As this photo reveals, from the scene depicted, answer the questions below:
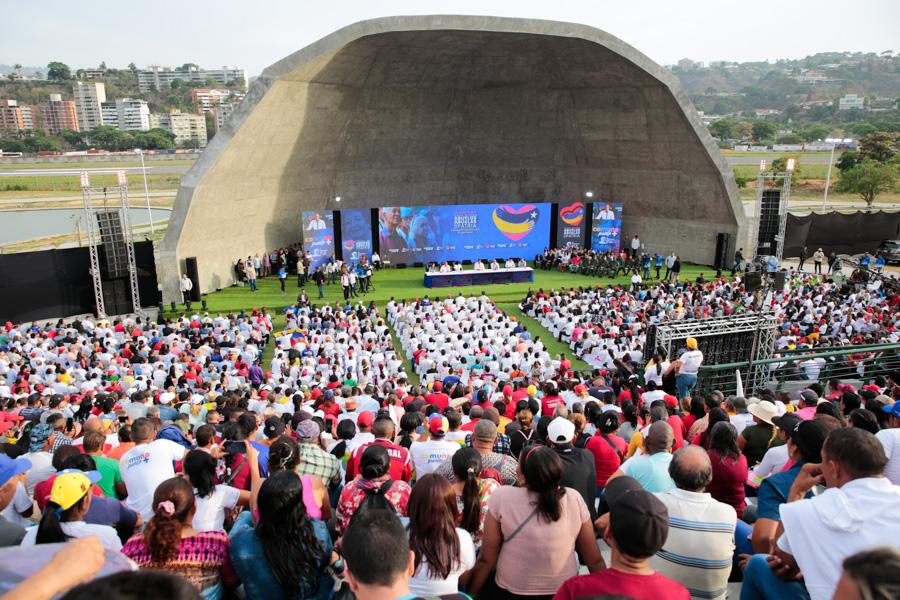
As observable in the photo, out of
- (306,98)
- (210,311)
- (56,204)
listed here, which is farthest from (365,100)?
(56,204)

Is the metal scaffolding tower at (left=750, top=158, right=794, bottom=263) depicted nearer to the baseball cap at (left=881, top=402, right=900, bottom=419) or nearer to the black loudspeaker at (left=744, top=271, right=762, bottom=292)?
the black loudspeaker at (left=744, top=271, right=762, bottom=292)

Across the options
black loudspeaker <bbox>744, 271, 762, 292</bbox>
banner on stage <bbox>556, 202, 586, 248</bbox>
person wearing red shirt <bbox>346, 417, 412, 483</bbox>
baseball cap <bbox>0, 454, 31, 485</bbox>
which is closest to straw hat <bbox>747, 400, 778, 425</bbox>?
person wearing red shirt <bbox>346, 417, 412, 483</bbox>

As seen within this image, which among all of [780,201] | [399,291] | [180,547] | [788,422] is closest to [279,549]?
[180,547]

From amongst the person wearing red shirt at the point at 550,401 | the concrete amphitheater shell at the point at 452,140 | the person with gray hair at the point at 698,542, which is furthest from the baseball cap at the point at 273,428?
the concrete amphitheater shell at the point at 452,140

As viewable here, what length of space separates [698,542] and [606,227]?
92.2 feet

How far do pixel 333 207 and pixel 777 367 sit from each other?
72.4 feet

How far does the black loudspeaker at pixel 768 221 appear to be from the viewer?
86.3ft

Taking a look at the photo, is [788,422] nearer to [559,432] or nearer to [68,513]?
[559,432]

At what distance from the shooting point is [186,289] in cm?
2269

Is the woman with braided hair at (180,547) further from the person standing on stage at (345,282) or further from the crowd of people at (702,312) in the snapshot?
the person standing on stage at (345,282)

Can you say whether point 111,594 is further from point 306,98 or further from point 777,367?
point 306,98

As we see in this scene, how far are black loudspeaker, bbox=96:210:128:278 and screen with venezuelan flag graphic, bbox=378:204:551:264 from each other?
34.3 feet

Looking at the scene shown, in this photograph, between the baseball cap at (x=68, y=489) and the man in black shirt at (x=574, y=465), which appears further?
the man in black shirt at (x=574, y=465)

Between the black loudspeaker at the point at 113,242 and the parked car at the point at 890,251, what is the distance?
31.7 m
